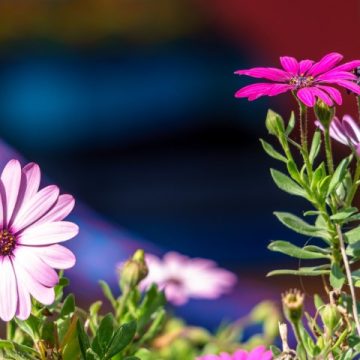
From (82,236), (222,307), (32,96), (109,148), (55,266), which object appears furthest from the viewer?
(109,148)

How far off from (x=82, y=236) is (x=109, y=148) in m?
0.82

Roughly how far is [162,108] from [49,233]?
3.57 metres

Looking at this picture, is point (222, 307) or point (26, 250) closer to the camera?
point (26, 250)

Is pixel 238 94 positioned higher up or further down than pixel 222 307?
further down

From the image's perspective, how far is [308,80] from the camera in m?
0.50

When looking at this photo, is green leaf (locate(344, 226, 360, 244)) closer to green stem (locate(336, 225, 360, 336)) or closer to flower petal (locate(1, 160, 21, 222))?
green stem (locate(336, 225, 360, 336))

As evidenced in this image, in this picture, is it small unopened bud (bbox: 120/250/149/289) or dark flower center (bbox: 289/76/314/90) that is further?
small unopened bud (bbox: 120/250/149/289)

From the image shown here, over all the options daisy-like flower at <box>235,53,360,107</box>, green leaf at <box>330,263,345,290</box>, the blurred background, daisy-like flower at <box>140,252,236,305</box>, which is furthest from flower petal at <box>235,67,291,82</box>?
the blurred background

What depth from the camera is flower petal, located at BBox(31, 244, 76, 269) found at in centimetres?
45

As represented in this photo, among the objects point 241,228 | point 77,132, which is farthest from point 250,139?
point 77,132

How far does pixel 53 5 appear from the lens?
399 cm

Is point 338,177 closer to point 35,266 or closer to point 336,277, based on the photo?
point 336,277

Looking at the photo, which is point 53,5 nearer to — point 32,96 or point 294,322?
point 32,96

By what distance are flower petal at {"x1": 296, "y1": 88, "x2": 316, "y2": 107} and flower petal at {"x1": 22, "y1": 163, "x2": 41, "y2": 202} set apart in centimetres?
14
